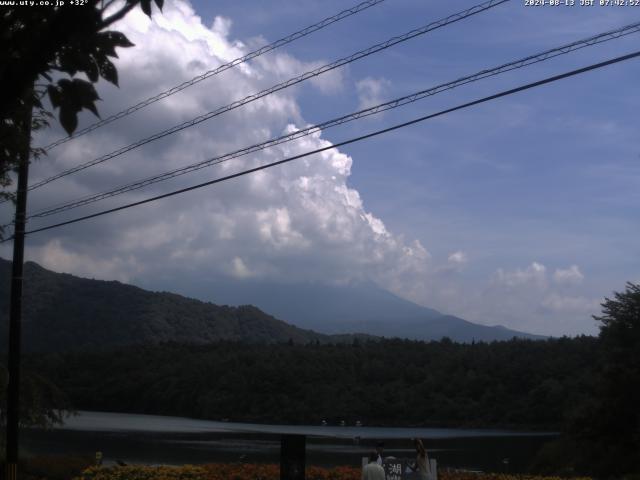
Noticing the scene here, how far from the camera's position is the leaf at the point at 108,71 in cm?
505

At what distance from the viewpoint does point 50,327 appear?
188 metres

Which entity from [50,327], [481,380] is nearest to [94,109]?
[481,380]

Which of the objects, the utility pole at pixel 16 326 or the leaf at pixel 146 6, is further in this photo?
the utility pole at pixel 16 326

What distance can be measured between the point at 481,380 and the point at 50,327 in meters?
128

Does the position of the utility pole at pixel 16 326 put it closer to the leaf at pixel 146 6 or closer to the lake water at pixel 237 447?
the lake water at pixel 237 447

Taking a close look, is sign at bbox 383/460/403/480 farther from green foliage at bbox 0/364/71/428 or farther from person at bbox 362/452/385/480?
green foliage at bbox 0/364/71/428

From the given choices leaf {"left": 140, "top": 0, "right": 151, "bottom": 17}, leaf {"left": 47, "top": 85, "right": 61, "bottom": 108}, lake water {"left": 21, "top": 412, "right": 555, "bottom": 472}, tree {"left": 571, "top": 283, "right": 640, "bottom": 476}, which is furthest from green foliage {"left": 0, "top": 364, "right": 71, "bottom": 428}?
leaf {"left": 140, "top": 0, "right": 151, "bottom": 17}

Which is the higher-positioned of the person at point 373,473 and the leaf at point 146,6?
the leaf at point 146,6

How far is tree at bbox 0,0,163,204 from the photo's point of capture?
4.46 metres

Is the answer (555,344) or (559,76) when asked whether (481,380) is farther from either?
(559,76)

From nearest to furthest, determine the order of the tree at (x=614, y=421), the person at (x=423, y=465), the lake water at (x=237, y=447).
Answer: the person at (x=423, y=465) → the tree at (x=614, y=421) → the lake water at (x=237, y=447)

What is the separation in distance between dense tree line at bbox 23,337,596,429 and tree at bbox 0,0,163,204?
64128 mm

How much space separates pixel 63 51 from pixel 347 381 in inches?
3683

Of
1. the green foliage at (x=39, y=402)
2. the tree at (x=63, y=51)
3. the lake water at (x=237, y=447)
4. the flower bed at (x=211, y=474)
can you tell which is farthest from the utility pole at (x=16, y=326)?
the tree at (x=63, y=51)
